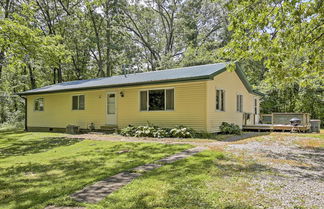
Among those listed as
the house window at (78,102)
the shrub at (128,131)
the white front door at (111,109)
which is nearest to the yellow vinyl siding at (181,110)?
the shrub at (128,131)

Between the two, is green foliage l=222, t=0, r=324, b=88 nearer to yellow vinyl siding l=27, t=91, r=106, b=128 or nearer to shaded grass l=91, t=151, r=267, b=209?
shaded grass l=91, t=151, r=267, b=209

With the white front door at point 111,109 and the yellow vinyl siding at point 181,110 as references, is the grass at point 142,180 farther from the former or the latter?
the white front door at point 111,109

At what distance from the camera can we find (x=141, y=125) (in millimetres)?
11977

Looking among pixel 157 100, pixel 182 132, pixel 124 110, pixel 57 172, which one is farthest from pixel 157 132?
Answer: pixel 57 172

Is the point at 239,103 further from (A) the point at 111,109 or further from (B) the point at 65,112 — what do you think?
(B) the point at 65,112

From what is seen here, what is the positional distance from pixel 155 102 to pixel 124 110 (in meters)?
2.11

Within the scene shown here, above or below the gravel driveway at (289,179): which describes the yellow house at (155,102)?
above

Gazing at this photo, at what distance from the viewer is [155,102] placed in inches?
459

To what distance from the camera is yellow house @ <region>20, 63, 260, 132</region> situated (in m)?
10.5

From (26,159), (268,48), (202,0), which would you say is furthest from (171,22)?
(26,159)

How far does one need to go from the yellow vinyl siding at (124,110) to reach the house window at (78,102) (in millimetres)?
234

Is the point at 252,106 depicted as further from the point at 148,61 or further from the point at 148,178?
the point at 148,61

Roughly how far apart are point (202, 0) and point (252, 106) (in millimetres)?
18420

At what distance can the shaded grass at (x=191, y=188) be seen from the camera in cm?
305
